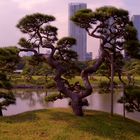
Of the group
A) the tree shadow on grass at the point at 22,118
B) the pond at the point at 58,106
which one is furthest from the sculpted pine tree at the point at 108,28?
the pond at the point at 58,106

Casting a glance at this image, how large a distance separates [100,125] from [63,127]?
1.28 m

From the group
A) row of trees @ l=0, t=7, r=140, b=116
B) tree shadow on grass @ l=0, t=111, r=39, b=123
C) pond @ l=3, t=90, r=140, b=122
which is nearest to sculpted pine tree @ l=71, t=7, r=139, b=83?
row of trees @ l=0, t=7, r=140, b=116

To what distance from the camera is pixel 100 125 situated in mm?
11352

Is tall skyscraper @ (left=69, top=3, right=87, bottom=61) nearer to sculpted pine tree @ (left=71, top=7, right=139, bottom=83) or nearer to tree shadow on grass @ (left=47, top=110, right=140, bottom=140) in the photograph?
sculpted pine tree @ (left=71, top=7, right=139, bottom=83)

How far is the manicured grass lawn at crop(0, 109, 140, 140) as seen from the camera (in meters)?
10.1

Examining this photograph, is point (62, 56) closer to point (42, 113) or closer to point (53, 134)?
point (42, 113)

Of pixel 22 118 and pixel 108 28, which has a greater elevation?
pixel 108 28

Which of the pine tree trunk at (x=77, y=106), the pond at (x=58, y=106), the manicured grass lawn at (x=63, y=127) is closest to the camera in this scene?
the manicured grass lawn at (x=63, y=127)

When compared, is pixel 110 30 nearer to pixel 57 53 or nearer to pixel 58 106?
pixel 57 53

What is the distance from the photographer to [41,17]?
12.9 m


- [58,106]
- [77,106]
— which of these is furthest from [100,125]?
[58,106]

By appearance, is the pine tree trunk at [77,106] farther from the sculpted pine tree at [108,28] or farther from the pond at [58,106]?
the pond at [58,106]

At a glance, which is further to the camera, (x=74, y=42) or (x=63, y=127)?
(x=74, y=42)

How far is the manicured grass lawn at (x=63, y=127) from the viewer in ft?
33.0
